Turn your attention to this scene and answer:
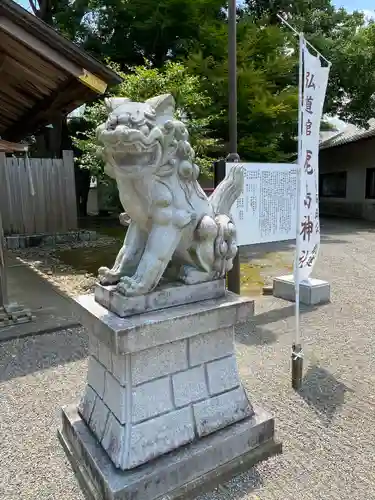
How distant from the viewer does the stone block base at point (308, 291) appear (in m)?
5.07

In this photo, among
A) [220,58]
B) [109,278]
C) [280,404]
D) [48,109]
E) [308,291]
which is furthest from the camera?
[220,58]

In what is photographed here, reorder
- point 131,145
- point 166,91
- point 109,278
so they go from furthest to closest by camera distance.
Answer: point 166,91, point 109,278, point 131,145

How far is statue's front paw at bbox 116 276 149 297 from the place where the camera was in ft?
6.72

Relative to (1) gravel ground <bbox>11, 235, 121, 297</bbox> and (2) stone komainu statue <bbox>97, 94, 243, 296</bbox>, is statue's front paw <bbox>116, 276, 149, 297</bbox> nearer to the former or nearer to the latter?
(2) stone komainu statue <bbox>97, 94, 243, 296</bbox>

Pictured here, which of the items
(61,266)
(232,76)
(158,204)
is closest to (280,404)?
(158,204)

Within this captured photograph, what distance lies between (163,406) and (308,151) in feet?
7.26

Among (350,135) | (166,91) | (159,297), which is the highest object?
(350,135)

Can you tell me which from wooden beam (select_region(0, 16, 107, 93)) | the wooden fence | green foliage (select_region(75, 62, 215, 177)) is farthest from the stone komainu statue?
the wooden fence

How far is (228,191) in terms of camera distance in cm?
262

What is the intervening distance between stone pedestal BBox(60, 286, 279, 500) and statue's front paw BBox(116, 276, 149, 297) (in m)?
0.13

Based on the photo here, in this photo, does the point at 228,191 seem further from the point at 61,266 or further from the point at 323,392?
the point at 61,266

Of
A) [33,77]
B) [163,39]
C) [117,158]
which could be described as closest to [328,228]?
[163,39]

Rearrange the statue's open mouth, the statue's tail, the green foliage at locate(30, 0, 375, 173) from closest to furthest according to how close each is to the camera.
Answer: the statue's open mouth
the statue's tail
the green foliage at locate(30, 0, 375, 173)

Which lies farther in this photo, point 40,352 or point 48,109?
point 48,109
